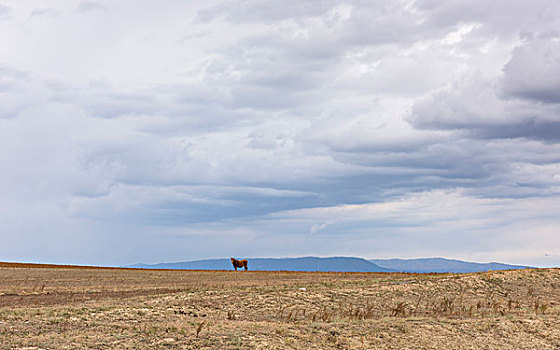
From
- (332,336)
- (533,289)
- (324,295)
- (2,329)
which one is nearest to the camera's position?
(332,336)

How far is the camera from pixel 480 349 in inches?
762

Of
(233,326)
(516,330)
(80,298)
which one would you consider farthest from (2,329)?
(516,330)

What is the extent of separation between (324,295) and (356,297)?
1.89 m

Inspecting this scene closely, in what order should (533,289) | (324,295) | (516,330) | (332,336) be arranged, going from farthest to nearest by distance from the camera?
(533,289), (324,295), (516,330), (332,336)

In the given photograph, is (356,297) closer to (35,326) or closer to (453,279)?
(453,279)

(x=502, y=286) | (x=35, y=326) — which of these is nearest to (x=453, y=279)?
(x=502, y=286)

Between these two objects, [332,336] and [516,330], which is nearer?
[332,336]

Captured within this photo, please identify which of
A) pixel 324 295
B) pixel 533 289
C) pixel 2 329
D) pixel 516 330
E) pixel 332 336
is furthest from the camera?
pixel 533 289

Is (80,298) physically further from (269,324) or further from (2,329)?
→ (269,324)

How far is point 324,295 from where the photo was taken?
32312mm

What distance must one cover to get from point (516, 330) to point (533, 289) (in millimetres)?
20233

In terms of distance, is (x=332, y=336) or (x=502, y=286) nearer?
(x=332, y=336)

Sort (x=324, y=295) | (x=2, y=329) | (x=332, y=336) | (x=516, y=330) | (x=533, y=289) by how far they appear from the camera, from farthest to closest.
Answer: (x=533, y=289)
(x=324, y=295)
(x=516, y=330)
(x=2, y=329)
(x=332, y=336)

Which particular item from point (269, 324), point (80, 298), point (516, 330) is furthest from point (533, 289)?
point (80, 298)
